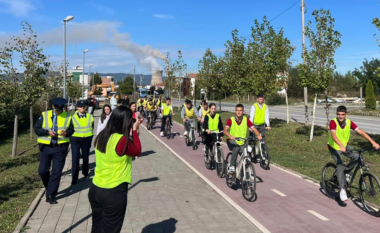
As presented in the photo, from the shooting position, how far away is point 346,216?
6.14 metres

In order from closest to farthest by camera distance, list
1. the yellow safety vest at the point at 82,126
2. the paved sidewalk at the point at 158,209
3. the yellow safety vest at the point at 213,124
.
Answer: the paved sidewalk at the point at 158,209 < the yellow safety vest at the point at 82,126 < the yellow safety vest at the point at 213,124

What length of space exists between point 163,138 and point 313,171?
9.19 metres

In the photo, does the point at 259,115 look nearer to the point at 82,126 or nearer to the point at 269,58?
the point at 82,126

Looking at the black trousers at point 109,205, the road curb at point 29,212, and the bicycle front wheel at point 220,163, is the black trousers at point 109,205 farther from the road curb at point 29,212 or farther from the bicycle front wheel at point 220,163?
the bicycle front wheel at point 220,163

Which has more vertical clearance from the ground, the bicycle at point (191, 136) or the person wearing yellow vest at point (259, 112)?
the person wearing yellow vest at point (259, 112)

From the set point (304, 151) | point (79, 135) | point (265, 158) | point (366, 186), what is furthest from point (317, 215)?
point (304, 151)

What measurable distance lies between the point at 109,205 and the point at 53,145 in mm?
3618

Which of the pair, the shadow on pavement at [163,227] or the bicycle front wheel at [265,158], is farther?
the bicycle front wheel at [265,158]

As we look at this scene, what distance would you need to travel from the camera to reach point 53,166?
6.79 meters

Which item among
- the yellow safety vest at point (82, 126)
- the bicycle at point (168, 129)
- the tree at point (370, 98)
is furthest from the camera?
the tree at point (370, 98)

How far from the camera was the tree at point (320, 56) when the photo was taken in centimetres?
1451

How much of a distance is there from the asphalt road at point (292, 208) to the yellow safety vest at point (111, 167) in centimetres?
268

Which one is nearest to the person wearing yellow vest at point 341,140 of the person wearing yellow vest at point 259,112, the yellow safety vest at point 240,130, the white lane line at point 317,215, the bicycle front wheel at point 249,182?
the white lane line at point 317,215

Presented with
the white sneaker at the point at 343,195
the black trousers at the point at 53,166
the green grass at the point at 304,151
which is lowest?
the green grass at the point at 304,151
